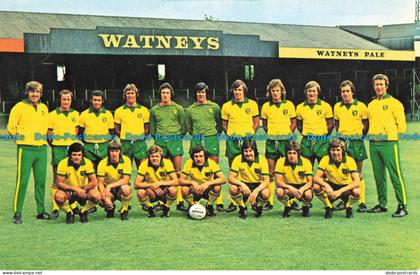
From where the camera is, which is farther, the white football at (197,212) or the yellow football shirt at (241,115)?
the yellow football shirt at (241,115)

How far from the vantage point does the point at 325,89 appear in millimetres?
19609

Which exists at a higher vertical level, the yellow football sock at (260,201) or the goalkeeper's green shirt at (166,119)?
the goalkeeper's green shirt at (166,119)

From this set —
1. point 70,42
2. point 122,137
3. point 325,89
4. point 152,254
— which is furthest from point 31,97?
point 325,89

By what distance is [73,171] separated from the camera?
5.04m

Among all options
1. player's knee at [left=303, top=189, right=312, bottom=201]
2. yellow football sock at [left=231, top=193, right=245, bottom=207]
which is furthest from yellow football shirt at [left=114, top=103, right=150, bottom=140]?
player's knee at [left=303, top=189, right=312, bottom=201]

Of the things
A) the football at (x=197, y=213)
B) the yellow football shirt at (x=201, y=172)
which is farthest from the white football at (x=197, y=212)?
the yellow football shirt at (x=201, y=172)

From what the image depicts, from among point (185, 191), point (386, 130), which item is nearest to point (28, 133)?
point (185, 191)

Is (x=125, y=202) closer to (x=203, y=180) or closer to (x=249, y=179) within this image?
(x=203, y=180)

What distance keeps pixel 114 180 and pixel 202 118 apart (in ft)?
3.81

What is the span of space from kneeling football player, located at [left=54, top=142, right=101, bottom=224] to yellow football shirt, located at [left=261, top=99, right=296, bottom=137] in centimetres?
189

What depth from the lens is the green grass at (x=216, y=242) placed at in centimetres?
377

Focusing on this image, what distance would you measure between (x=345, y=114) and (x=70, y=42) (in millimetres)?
9854

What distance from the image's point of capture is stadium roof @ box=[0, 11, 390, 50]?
15.7m

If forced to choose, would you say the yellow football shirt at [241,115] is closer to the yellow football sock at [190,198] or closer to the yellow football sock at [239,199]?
the yellow football sock at [239,199]
